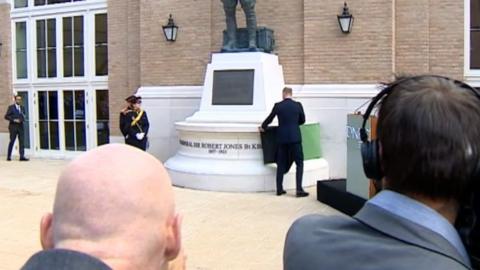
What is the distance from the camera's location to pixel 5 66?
17.9 meters

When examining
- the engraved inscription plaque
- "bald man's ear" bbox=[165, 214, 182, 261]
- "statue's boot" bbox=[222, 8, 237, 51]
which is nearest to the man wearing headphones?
"bald man's ear" bbox=[165, 214, 182, 261]

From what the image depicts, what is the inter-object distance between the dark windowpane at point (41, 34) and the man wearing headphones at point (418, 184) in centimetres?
1735

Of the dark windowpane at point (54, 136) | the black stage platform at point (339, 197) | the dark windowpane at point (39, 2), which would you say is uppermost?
the dark windowpane at point (39, 2)

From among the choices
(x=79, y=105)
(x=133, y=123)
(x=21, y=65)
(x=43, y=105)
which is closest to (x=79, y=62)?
(x=79, y=105)

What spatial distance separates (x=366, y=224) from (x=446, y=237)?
6.9 inches

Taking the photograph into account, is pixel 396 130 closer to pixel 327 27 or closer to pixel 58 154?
pixel 327 27

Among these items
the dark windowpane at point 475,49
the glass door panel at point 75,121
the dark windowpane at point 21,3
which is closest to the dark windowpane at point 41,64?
the glass door panel at point 75,121

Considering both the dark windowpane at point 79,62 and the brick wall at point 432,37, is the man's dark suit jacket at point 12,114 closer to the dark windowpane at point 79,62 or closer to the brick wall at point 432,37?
the dark windowpane at point 79,62

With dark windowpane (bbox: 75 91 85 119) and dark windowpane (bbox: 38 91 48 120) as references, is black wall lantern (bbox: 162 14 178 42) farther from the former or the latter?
dark windowpane (bbox: 38 91 48 120)

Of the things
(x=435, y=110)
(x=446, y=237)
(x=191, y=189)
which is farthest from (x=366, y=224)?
(x=191, y=189)

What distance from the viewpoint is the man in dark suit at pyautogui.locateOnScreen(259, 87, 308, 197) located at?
32.5ft

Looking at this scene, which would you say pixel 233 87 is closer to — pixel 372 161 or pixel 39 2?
pixel 39 2

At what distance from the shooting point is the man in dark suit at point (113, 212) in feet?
3.77

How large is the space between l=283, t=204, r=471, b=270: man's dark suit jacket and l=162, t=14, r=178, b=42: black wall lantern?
1297 cm
